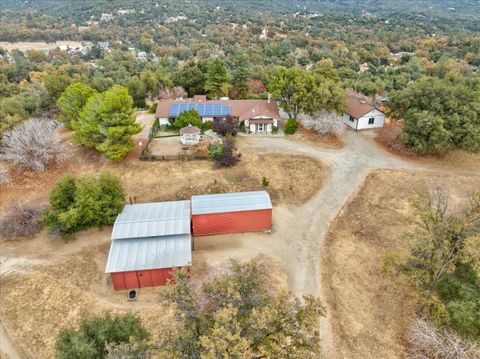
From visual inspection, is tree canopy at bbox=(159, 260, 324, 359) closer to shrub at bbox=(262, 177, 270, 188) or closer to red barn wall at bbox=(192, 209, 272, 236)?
red barn wall at bbox=(192, 209, 272, 236)

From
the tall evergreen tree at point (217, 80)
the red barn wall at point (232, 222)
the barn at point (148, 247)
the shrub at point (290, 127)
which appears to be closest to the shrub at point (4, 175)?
the barn at point (148, 247)

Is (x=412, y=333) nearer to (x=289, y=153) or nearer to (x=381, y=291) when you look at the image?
(x=381, y=291)

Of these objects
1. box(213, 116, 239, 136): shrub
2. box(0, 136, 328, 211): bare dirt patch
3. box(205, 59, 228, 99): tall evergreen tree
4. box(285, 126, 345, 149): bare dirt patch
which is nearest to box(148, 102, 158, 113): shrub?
box(205, 59, 228, 99): tall evergreen tree

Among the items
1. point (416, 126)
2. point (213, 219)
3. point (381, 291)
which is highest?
point (416, 126)

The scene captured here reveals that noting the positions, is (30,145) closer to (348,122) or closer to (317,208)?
(317,208)

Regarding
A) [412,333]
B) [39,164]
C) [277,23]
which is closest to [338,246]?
[412,333]

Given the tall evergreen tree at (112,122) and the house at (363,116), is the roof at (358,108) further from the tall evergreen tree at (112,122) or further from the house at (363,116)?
the tall evergreen tree at (112,122)
